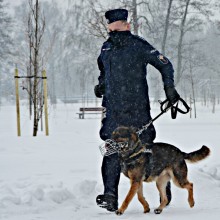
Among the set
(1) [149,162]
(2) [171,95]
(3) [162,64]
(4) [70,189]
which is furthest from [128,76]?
(4) [70,189]

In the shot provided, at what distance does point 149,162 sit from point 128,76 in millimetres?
815

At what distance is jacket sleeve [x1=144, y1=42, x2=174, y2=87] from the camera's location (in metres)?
3.78

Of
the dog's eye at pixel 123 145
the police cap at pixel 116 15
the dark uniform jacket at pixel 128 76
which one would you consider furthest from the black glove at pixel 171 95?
the police cap at pixel 116 15

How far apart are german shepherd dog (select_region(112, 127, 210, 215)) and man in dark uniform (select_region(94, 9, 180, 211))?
0.21 meters

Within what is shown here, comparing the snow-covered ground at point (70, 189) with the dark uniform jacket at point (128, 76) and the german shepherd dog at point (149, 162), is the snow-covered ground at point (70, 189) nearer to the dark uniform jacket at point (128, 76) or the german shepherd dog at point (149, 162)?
the german shepherd dog at point (149, 162)

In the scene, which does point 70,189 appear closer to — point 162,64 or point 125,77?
point 125,77

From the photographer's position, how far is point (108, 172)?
412 cm

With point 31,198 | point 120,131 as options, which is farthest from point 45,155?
point 120,131

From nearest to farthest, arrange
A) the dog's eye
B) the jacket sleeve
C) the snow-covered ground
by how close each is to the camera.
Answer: the dog's eye → the jacket sleeve → the snow-covered ground

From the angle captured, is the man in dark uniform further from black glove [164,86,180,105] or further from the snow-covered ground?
the snow-covered ground

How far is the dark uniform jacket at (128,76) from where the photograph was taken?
3.91 metres

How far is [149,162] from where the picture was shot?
3785mm

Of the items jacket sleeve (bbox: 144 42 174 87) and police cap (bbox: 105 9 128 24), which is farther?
police cap (bbox: 105 9 128 24)

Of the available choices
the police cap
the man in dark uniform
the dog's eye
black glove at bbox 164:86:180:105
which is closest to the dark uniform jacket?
the man in dark uniform
